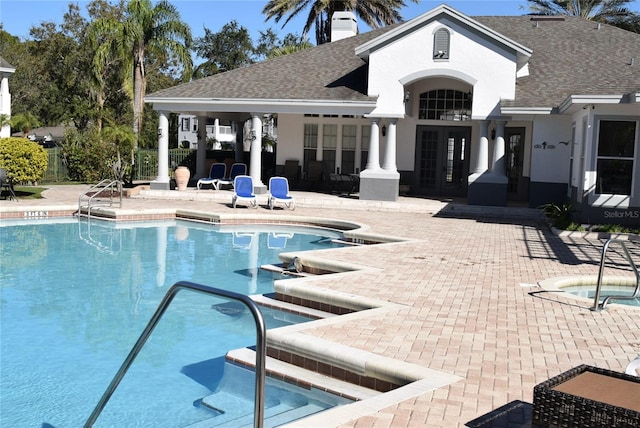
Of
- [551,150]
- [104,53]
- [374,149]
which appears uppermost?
[104,53]

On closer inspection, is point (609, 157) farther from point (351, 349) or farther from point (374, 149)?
point (351, 349)

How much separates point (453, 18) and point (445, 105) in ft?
12.3

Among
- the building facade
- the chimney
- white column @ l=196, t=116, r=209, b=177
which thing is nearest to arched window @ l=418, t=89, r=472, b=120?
the building facade

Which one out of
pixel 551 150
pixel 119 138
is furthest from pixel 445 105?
pixel 119 138

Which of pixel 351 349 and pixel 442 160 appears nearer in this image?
pixel 351 349

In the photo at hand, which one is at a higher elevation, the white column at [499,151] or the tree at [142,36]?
the tree at [142,36]

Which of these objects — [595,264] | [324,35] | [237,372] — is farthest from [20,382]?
[324,35]

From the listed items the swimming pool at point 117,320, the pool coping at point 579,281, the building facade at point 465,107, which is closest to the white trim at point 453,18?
the building facade at point 465,107

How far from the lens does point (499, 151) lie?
2184cm

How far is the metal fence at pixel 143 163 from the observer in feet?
98.3

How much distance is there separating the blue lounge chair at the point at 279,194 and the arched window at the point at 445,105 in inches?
271

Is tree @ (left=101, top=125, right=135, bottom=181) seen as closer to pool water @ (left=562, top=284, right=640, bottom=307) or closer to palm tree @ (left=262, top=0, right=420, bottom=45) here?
palm tree @ (left=262, top=0, right=420, bottom=45)

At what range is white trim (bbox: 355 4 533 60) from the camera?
71.9 ft

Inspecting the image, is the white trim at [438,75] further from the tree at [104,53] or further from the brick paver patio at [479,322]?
the tree at [104,53]
